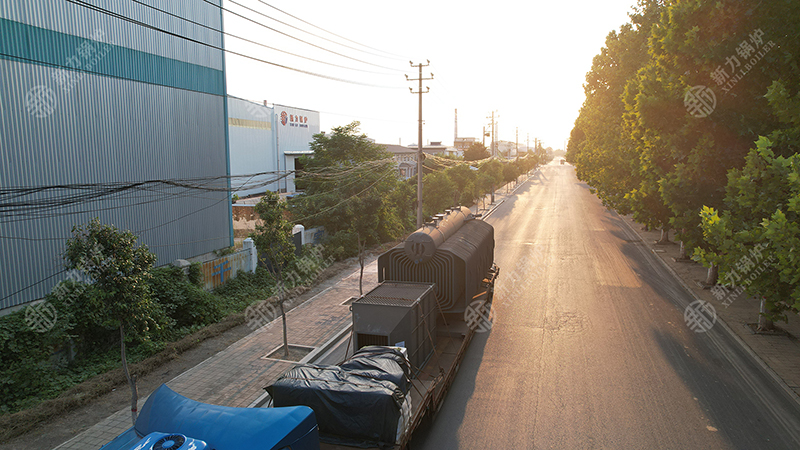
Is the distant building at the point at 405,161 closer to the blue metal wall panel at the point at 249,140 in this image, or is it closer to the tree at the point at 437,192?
the blue metal wall panel at the point at 249,140

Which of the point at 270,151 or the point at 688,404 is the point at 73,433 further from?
the point at 270,151

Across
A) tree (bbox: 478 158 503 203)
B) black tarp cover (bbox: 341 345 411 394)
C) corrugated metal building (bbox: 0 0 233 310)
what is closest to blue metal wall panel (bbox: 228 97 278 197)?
corrugated metal building (bbox: 0 0 233 310)

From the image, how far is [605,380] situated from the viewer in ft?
35.3

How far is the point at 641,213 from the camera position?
65.1 ft

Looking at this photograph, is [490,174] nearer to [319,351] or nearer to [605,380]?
[319,351]

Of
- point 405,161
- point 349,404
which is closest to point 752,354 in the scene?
point 349,404

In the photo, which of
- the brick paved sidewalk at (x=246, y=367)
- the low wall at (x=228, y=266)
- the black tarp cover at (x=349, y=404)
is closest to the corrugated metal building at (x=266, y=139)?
the low wall at (x=228, y=266)

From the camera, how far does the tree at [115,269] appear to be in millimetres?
8555

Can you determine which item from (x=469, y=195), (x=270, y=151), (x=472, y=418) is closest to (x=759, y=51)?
(x=472, y=418)

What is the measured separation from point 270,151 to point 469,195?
18.9m

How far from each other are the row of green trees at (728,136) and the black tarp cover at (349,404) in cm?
740

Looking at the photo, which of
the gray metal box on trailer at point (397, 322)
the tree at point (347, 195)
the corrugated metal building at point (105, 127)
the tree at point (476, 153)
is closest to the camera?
the gray metal box on trailer at point (397, 322)

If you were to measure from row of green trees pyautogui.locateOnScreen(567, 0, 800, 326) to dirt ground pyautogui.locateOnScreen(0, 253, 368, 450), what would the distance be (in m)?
12.8

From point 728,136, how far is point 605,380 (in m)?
9.32
